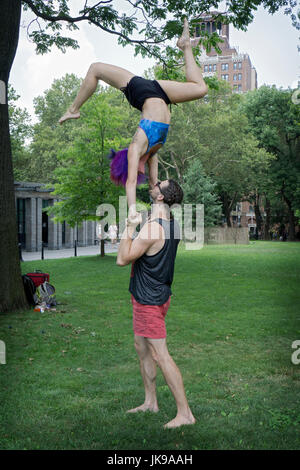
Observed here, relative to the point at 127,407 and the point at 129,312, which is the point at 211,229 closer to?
the point at 129,312

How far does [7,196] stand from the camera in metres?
8.02

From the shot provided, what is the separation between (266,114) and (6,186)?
3593 cm

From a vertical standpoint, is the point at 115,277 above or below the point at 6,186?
below

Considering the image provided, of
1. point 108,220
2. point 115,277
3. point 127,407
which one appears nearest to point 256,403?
point 127,407

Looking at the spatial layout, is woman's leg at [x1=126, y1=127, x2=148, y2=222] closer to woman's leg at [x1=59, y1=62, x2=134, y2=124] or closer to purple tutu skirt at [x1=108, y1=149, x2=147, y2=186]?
purple tutu skirt at [x1=108, y1=149, x2=147, y2=186]

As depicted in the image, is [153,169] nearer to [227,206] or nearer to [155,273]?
[155,273]

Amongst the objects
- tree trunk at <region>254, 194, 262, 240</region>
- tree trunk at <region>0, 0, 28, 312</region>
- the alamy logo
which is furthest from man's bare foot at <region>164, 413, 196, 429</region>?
tree trunk at <region>254, 194, 262, 240</region>

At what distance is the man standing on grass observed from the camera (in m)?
3.35

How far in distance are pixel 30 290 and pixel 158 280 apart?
580cm

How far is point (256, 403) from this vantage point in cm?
423

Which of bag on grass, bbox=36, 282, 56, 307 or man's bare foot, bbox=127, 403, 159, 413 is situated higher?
bag on grass, bbox=36, 282, 56, 307

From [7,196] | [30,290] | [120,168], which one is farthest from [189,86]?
[30,290]

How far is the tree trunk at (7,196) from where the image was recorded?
24.2 ft

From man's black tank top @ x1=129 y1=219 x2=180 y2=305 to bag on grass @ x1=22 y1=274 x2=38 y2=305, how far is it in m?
Answer: 5.64
